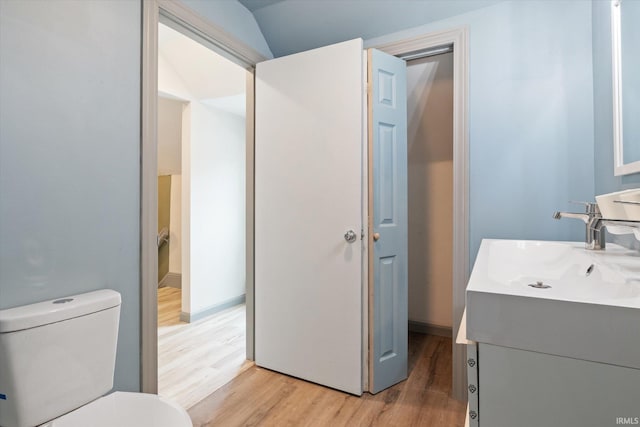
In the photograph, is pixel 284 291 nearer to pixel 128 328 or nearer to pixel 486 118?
pixel 128 328

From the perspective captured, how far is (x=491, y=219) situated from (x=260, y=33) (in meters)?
1.92

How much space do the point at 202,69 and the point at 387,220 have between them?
209 cm

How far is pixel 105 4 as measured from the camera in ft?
4.26

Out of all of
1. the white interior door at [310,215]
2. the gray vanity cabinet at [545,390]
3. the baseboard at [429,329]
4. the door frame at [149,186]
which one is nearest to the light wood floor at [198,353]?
the white interior door at [310,215]

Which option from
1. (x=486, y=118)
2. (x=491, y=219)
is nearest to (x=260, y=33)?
(x=486, y=118)

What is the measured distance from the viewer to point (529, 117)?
170 cm

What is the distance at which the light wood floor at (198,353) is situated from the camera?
188 centimetres

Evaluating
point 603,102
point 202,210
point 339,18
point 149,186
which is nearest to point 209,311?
point 202,210

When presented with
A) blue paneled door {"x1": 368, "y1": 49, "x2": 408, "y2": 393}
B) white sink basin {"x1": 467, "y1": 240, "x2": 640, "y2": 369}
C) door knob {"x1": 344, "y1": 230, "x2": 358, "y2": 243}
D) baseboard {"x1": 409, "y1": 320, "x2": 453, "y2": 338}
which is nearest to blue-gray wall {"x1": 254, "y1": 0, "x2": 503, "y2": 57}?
blue paneled door {"x1": 368, "y1": 49, "x2": 408, "y2": 393}

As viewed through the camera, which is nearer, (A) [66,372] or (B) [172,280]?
(A) [66,372]

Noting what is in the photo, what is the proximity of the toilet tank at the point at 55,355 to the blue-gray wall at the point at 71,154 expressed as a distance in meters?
0.13

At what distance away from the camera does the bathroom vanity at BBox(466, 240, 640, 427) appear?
522 mm

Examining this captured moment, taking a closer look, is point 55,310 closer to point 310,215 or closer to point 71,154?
point 71,154

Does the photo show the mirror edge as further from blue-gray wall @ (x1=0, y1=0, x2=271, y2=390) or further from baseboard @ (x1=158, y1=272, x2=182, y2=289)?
baseboard @ (x1=158, y1=272, x2=182, y2=289)
